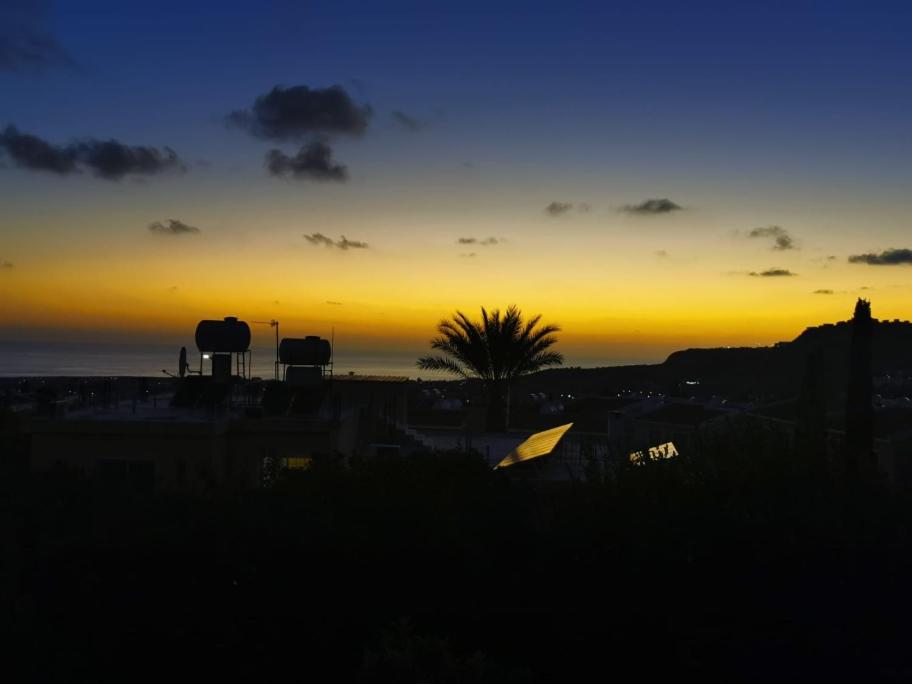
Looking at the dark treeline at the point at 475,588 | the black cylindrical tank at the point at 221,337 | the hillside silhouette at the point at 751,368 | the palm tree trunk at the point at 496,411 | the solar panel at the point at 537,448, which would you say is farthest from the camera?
the hillside silhouette at the point at 751,368

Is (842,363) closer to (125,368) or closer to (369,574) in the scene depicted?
(369,574)

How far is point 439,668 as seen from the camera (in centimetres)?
512

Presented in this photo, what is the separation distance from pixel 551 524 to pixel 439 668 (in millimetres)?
2596

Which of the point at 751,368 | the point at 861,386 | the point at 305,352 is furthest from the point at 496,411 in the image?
the point at 751,368

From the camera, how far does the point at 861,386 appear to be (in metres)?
20.3

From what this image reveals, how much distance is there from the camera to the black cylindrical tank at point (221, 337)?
20.2 meters

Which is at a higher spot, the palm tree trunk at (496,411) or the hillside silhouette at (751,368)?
the hillside silhouette at (751,368)

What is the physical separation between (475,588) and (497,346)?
23.8 metres

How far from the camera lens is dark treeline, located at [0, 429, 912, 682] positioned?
6586 mm

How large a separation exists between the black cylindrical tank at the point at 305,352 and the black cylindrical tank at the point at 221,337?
35.6 inches

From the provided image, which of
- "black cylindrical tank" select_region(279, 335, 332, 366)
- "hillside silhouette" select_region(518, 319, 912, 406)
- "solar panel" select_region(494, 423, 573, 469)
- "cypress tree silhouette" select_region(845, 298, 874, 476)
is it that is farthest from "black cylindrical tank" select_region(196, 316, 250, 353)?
"hillside silhouette" select_region(518, 319, 912, 406)

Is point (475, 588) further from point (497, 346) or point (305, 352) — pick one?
point (497, 346)

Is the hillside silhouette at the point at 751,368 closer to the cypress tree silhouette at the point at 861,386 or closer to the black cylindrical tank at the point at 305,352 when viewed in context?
the cypress tree silhouette at the point at 861,386

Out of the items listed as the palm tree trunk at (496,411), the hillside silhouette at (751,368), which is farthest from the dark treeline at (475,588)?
the hillside silhouette at (751,368)
